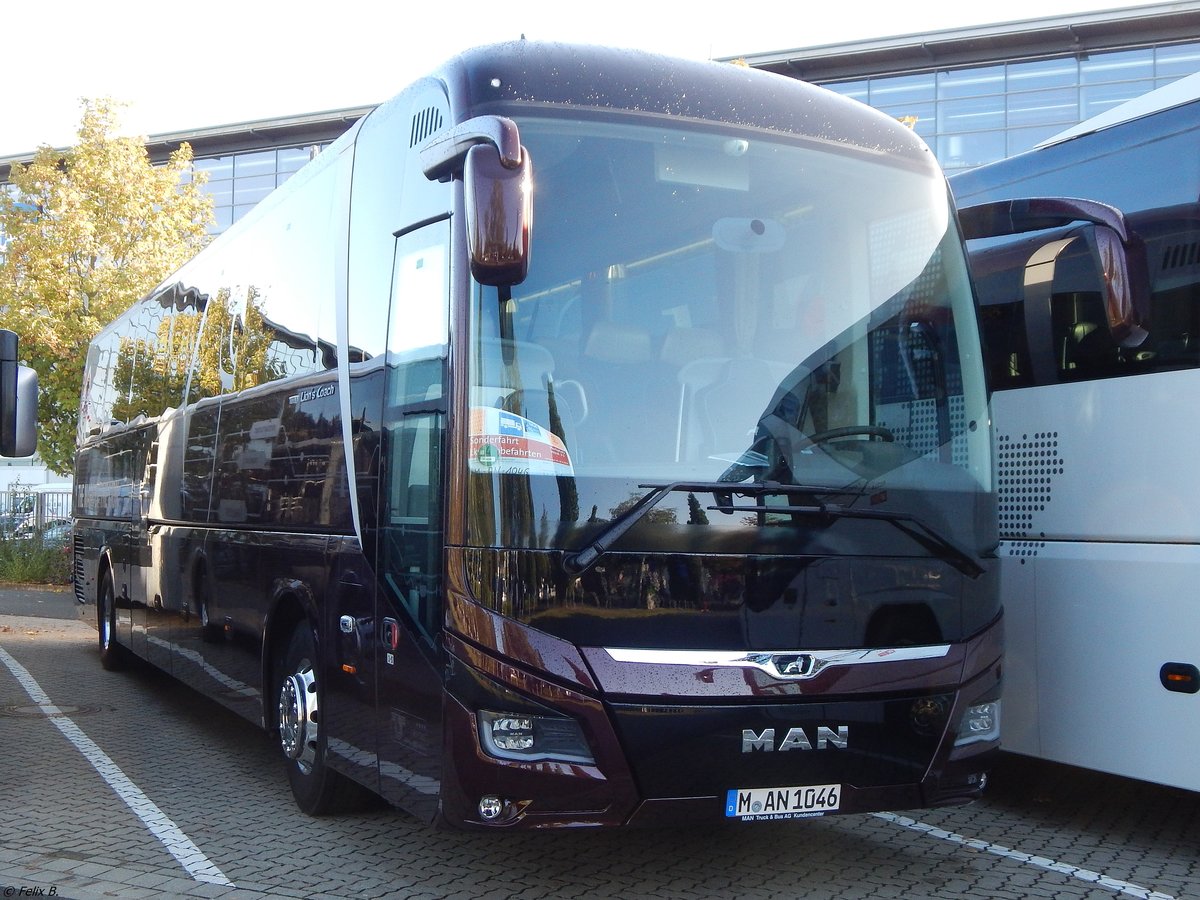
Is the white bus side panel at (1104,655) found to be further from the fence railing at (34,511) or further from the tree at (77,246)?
the fence railing at (34,511)

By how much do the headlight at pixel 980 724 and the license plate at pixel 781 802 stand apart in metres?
0.63

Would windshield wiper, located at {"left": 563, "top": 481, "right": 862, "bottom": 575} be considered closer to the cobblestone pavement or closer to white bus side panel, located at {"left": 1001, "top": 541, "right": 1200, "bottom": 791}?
the cobblestone pavement

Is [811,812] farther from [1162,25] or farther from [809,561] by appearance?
[1162,25]

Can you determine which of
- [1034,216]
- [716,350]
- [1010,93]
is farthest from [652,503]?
[1010,93]

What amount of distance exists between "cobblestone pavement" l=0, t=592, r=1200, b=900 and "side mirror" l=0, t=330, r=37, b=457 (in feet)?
6.40

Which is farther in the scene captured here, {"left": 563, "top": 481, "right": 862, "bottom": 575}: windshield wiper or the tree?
the tree

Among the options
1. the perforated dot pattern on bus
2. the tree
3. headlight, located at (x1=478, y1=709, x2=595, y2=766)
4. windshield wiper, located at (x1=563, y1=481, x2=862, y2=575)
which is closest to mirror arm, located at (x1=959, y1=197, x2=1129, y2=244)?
the perforated dot pattern on bus

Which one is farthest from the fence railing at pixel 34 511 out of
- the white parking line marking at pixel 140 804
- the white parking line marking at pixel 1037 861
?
the white parking line marking at pixel 1037 861

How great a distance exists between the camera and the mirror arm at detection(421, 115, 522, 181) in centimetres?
473

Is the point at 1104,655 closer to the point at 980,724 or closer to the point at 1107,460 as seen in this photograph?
the point at 1107,460

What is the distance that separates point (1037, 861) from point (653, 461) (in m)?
2.77

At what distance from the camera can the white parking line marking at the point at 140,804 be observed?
5.86 metres

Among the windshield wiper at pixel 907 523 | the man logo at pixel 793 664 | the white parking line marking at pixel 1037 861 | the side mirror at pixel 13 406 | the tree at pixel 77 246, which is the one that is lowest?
the white parking line marking at pixel 1037 861

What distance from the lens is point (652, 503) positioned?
4.82m
